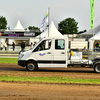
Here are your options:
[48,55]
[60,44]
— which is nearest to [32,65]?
[48,55]

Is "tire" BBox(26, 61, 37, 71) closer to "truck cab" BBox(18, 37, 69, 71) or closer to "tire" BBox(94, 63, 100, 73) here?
"truck cab" BBox(18, 37, 69, 71)

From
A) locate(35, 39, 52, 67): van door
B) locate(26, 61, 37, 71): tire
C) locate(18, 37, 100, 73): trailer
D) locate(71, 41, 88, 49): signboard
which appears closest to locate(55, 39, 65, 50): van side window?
locate(18, 37, 100, 73): trailer

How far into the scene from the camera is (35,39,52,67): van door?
14.4 m

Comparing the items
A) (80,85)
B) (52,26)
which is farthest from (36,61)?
(52,26)

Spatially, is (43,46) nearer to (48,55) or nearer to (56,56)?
(48,55)

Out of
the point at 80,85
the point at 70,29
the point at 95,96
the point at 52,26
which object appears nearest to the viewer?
the point at 95,96

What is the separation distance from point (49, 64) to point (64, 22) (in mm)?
101673

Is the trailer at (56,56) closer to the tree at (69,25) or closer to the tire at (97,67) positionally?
the tire at (97,67)

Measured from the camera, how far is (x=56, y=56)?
14.4 m

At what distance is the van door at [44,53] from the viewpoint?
14422 mm

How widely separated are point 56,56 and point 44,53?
2.53 feet

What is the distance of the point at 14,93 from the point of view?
7.64 metres

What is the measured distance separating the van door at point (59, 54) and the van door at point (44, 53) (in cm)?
32

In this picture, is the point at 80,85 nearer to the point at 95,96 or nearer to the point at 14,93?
the point at 95,96
